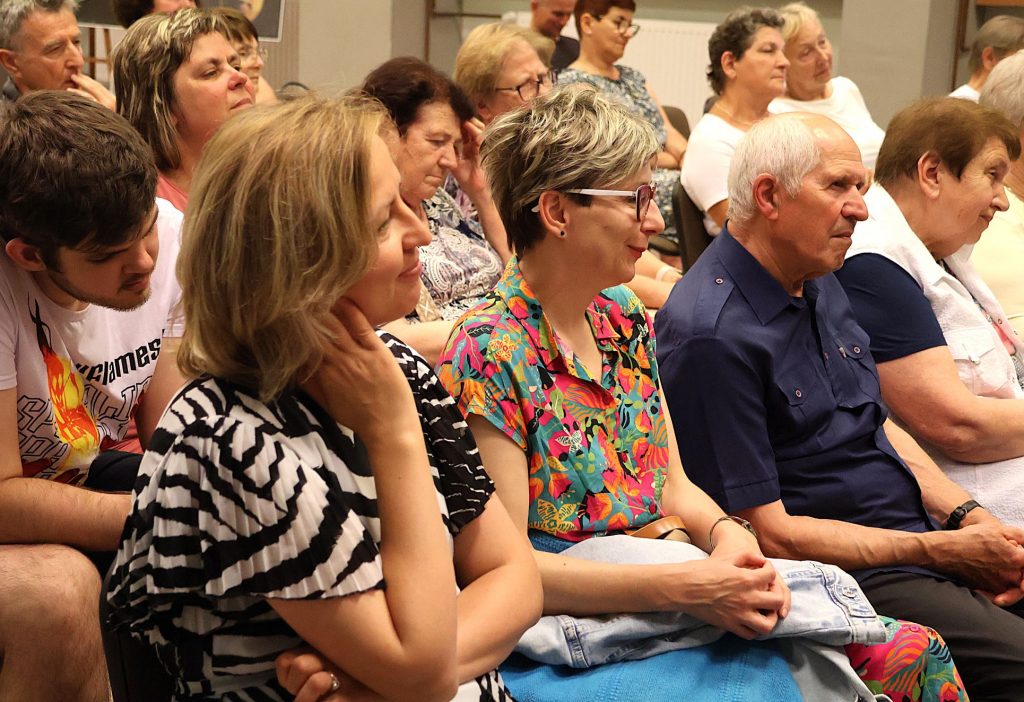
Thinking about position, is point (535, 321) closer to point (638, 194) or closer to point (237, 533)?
point (638, 194)

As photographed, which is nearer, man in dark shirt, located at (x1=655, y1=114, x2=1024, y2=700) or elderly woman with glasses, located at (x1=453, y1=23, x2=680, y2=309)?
man in dark shirt, located at (x1=655, y1=114, x2=1024, y2=700)

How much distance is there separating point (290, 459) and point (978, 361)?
5.94ft

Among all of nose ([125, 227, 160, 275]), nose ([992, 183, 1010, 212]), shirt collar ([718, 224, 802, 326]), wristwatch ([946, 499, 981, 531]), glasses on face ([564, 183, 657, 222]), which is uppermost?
glasses on face ([564, 183, 657, 222])

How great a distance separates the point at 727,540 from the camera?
1818mm

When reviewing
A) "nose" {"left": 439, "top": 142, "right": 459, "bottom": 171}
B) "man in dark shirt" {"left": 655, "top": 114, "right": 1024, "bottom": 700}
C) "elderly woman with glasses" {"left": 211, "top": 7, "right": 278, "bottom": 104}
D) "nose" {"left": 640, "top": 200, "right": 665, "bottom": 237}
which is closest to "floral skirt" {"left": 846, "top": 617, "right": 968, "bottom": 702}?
"man in dark shirt" {"left": 655, "top": 114, "right": 1024, "bottom": 700}

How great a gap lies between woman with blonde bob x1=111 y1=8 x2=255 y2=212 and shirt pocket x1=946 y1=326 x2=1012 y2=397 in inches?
68.7

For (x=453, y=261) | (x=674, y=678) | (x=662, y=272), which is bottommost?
Answer: (x=662, y=272)

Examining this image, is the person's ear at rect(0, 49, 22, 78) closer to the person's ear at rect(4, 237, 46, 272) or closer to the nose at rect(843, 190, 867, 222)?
the person's ear at rect(4, 237, 46, 272)

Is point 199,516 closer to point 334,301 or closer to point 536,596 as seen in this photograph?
point 334,301

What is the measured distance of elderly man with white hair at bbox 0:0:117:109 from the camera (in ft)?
11.7

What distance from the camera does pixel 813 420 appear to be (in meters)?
2.13

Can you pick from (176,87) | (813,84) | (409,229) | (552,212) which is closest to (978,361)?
(552,212)

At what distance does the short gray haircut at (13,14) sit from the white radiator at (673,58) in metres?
4.39

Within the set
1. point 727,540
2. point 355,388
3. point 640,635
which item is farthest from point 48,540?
point 727,540
